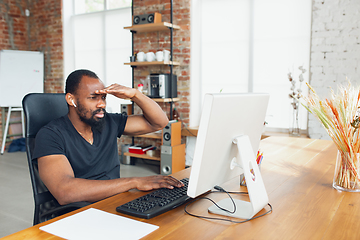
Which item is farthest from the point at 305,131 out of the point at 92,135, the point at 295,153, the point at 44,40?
the point at 44,40

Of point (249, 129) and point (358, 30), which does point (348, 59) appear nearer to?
point (358, 30)

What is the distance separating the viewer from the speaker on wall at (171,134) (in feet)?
13.7

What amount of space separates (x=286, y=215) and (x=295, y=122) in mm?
3202

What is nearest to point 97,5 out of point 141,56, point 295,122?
point 141,56

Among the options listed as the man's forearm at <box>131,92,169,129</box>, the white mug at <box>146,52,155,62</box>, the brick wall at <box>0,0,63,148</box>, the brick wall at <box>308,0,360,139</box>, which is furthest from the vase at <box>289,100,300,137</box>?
the brick wall at <box>0,0,63,148</box>

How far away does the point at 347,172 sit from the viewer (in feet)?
4.48

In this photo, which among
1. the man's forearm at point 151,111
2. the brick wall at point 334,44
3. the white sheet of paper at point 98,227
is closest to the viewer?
the white sheet of paper at point 98,227

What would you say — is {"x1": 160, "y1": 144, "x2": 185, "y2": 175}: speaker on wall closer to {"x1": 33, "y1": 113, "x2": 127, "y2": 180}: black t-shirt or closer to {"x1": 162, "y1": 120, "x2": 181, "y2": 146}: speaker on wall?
{"x1": 162, "y1": 120, "x2": 181, "y2": 146}: speaker on wall

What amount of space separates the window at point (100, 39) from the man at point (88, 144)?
3284mm

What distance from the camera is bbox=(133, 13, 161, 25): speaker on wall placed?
439 centimetres

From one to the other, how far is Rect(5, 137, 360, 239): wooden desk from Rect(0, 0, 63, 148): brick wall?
5.24 meters

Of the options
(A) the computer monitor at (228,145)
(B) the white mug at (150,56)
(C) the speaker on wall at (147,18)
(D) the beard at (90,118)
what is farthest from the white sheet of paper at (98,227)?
(C) the speaker on wall at (147,18)

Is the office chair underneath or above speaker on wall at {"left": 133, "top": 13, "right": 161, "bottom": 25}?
underneath

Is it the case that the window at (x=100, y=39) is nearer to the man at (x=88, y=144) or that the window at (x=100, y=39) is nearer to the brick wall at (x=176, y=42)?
the brick wall at (x=176, y=42)
